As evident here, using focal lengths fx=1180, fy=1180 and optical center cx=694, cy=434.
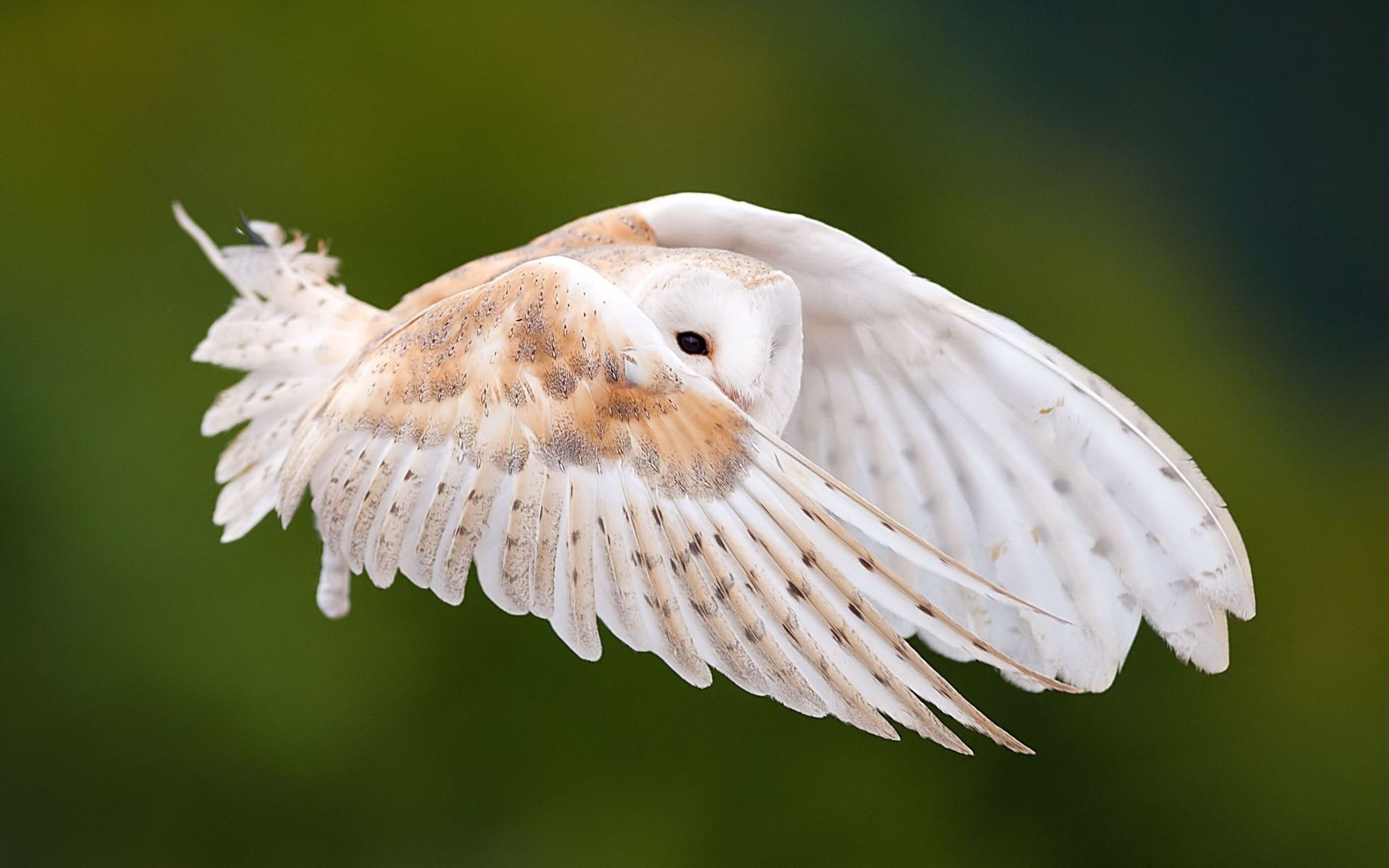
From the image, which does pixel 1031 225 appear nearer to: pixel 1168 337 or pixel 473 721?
pixel 1168 337

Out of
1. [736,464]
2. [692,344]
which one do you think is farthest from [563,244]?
[736,464]

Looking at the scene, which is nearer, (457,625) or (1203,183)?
(457,625)

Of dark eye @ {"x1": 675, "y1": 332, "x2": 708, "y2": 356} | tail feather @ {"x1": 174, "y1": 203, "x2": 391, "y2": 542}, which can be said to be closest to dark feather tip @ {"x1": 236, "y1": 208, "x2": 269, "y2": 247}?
tail feather @ {"x1": 174, "y1": 203, "x2": 391, "y2": 542}

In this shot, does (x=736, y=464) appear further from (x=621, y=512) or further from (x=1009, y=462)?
(x=1009, y=462)

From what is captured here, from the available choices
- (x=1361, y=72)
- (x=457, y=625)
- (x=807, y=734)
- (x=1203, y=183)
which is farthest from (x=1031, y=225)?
(x=457, y=625)

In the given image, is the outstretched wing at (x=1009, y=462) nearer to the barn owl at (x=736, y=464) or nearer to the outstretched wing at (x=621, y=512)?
the barn owl at (x=736, y=464)
